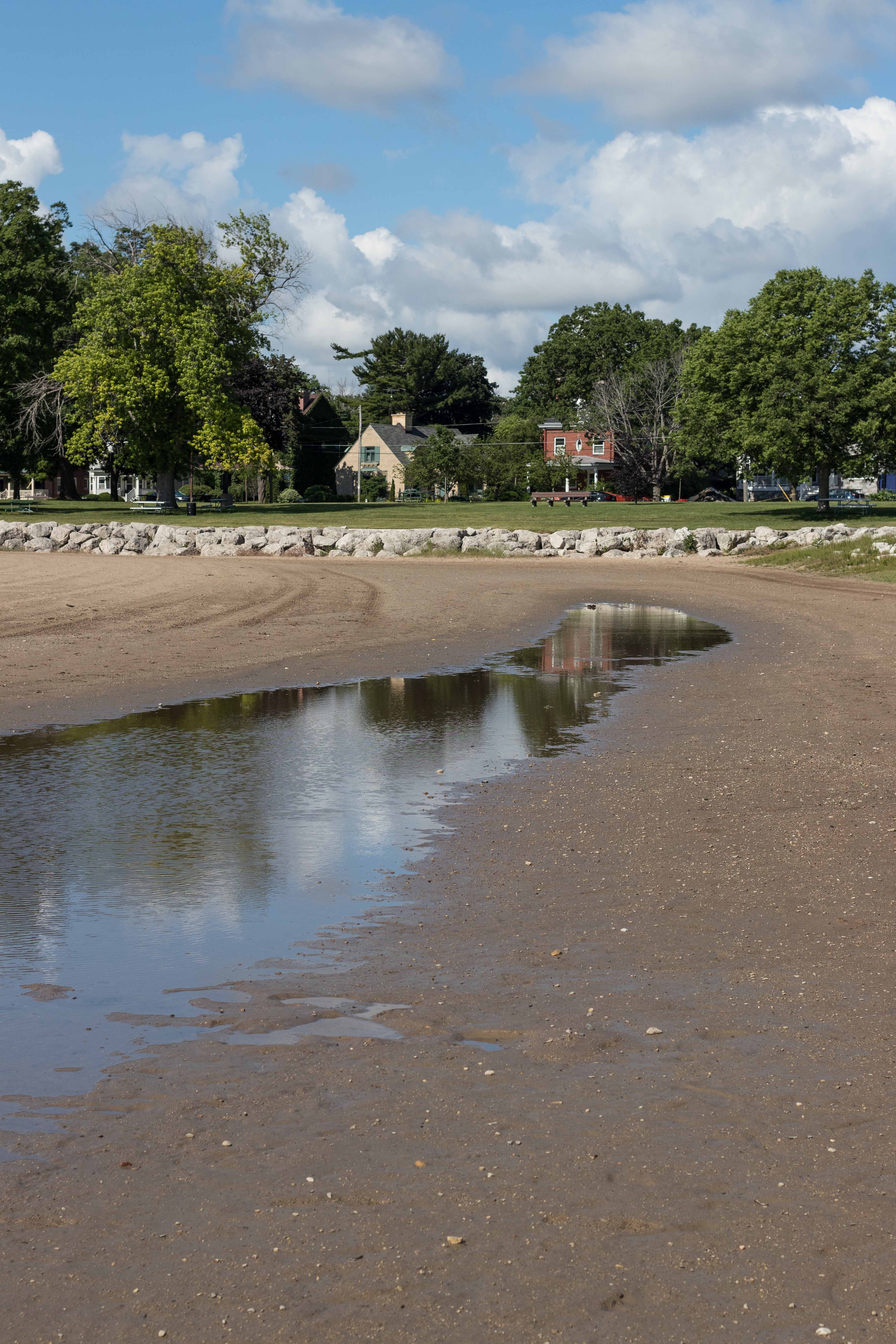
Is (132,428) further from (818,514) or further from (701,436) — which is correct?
(818,514)

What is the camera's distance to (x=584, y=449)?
110438 millimetres

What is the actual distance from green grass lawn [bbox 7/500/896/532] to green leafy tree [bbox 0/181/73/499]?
5.46 meters

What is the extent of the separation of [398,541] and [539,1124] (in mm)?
42085

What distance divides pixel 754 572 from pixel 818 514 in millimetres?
21602

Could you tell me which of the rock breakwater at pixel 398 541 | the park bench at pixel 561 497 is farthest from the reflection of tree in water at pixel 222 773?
the park bench at pixel 561 497

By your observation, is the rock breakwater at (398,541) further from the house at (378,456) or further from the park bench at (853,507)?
the house at (378,456)

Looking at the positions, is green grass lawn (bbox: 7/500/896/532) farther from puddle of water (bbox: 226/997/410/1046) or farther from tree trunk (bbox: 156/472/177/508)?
puddle of water (bbox: 226/997/410/1046)

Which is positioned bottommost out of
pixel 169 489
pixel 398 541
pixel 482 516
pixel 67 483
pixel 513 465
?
pixel 398 541

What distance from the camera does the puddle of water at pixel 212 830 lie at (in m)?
5.50

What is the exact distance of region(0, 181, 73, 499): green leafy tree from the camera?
62.3 meters

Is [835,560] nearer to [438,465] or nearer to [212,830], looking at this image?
[212,830]

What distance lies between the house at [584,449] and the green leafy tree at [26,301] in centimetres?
4835

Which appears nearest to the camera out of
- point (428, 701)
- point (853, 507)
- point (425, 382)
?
point (428, 701)

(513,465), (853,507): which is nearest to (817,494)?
(513,465)
